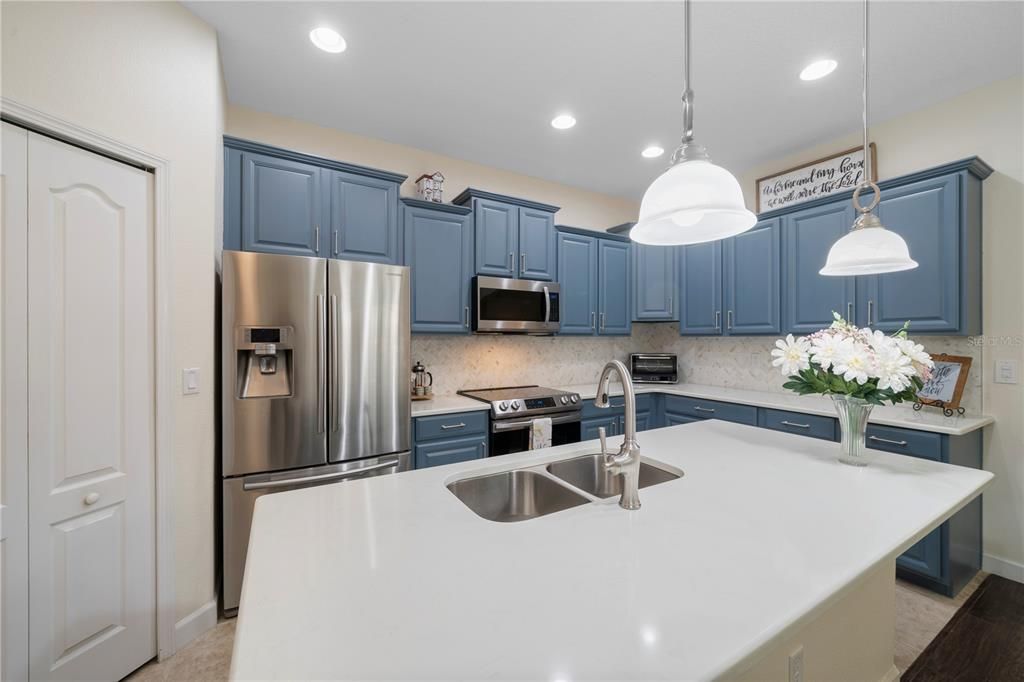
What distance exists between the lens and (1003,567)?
2.27 meters

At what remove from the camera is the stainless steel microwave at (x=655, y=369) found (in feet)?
12.7

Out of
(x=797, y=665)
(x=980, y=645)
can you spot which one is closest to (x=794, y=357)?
(x=797, y=665)

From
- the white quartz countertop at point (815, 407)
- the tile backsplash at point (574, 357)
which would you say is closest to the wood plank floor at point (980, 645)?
the white quartz countertop at point (815, 407)

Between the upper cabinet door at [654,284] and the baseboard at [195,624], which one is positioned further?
the upper cabinet door at [654,284]

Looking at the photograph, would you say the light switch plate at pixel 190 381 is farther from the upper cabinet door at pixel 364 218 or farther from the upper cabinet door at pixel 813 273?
the upper cabinet door at pixel 813 273

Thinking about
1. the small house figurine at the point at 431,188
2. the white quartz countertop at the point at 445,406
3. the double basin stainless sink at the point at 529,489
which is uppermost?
the small house figurine at the point at 431,188

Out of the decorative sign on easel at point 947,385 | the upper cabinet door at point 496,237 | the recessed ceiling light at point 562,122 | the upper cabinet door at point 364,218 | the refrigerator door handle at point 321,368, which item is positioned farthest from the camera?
the upper cabinet door at point 496,237

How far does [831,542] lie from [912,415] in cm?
217

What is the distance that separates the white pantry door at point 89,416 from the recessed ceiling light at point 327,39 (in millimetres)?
996

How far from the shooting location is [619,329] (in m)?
3.80

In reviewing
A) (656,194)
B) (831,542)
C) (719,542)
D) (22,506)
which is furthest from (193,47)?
(831,542)

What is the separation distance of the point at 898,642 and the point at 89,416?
343 cm

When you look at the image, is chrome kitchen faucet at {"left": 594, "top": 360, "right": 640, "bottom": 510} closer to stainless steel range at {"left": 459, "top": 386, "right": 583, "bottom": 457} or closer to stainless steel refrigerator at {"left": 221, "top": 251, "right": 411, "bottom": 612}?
stainless steel refrigerator at {"left": 221, "top": 251, "right": 411, "bottom": 612}

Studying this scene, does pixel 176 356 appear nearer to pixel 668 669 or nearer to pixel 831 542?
pixel 668 669
